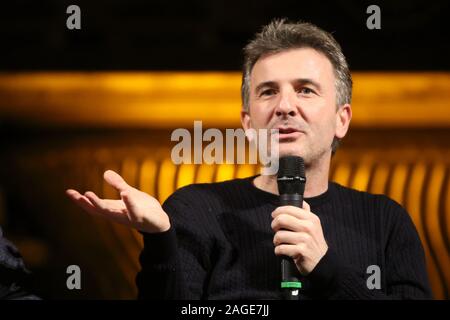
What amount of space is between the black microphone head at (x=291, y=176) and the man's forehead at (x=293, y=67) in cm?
22

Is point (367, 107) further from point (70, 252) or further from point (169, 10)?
point (70, 252)

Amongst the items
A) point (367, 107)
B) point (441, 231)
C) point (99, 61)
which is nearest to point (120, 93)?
point (99, 61)

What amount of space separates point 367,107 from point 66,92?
102 centimetres

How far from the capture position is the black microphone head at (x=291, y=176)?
1286 mm

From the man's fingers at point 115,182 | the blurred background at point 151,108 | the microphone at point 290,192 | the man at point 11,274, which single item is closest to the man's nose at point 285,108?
the microphone at point 290,192

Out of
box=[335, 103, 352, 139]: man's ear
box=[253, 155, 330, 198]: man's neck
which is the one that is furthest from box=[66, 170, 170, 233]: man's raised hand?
box=[335, 103, 352, 139]: man's ear

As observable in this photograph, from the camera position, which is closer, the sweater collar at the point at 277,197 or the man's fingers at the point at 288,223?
the man's fingers at the point at 288,223

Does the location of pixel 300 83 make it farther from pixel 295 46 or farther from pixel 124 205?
pixel 124 205

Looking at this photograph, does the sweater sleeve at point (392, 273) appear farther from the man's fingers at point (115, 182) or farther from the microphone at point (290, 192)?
the man's fingers at point (115, 182)

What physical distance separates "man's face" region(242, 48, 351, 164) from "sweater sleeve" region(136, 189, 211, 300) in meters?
0.21

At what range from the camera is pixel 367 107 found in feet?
9.02

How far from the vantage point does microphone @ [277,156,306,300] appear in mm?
1217

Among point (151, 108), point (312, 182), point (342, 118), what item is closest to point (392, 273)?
point (312, 182)

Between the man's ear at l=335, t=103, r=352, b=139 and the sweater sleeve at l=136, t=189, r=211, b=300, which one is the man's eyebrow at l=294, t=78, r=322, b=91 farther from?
the sweater sleeve at l=136, t=189, r=211, b=300
